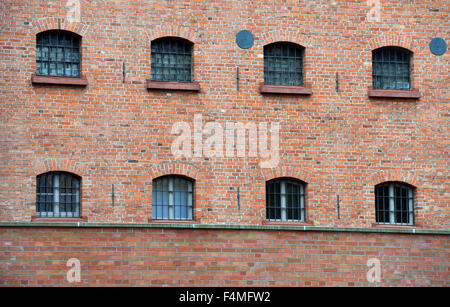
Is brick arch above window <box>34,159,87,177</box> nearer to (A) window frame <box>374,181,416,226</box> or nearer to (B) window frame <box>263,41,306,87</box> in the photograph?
(B) window frame <box>263,41,306,87</box>

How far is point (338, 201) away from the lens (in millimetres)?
23984

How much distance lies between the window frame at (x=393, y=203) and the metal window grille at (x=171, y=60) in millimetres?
5677

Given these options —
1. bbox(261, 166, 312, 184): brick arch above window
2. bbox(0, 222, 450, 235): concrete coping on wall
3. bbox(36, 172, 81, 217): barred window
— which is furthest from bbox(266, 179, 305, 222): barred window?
bbox(36, 172, 81, 217): barred window

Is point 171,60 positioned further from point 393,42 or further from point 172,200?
point 393,42

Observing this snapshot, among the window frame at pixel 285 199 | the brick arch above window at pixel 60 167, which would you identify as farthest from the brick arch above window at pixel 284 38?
the brick arch above window at pixel 60 167

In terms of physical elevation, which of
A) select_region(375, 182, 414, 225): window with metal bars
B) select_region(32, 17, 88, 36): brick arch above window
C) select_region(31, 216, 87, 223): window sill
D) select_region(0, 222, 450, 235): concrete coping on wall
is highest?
select_region(32, 17, 88, 36): brick arch above window

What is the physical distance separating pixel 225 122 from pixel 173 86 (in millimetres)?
1566

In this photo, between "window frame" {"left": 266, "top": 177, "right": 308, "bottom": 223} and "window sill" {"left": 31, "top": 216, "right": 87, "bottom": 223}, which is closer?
"window sill" {"left": 31, "top": 216, "right": 87, "bottom": 223}

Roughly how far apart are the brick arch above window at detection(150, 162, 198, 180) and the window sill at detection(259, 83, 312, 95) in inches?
104

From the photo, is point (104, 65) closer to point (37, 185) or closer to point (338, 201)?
point (37, 185)

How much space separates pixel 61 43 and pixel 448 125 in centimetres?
1003

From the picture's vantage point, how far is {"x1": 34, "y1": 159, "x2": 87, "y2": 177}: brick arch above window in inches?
893

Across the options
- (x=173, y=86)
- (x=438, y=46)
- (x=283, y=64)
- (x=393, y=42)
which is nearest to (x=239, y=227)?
(x=173, y=86)
